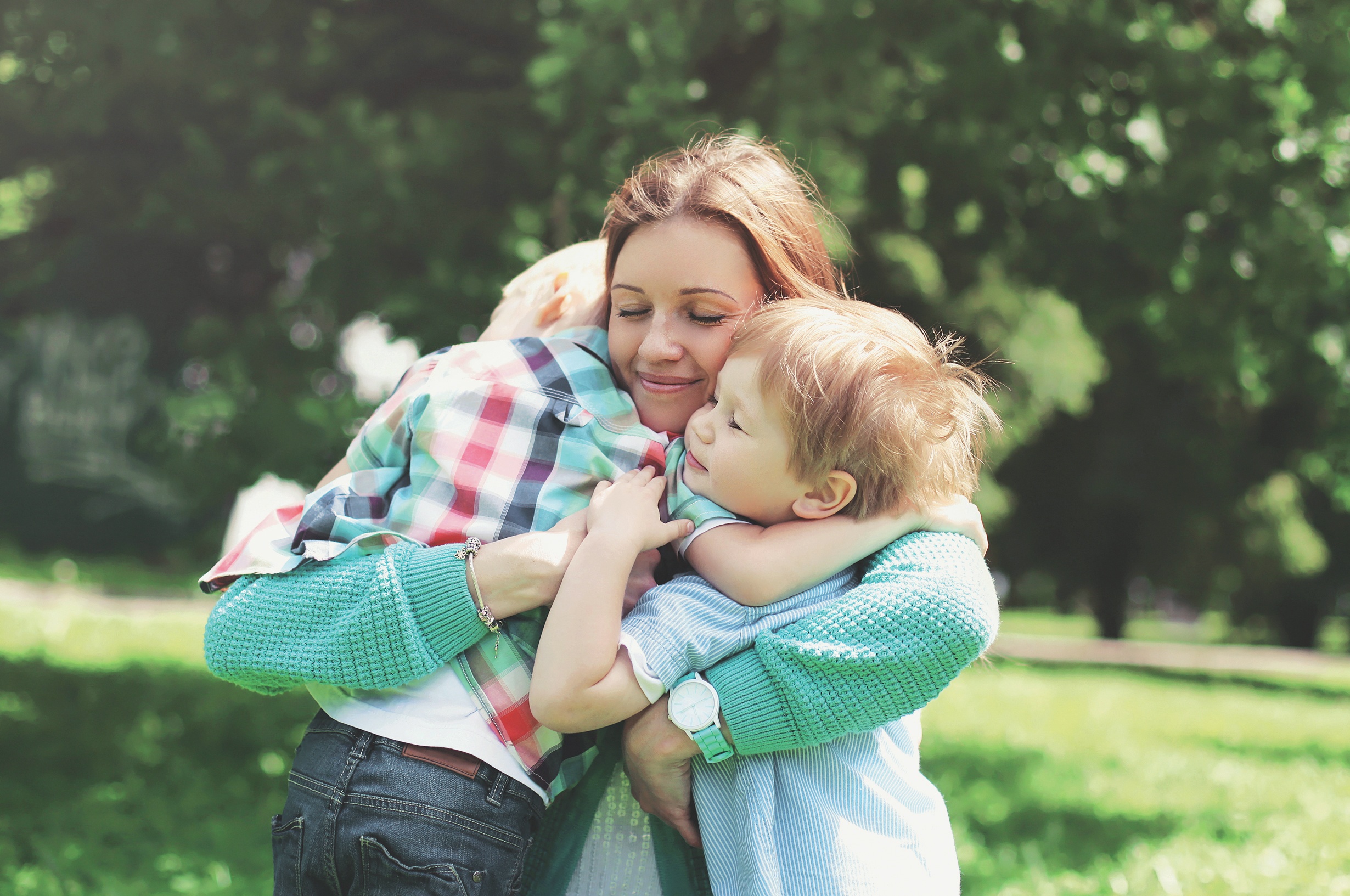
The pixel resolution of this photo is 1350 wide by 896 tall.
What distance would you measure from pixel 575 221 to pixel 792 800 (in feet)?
11.7

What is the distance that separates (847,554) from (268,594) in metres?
0.89

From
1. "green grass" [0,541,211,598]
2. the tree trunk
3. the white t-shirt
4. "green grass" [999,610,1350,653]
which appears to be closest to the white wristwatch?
the white t-shirt

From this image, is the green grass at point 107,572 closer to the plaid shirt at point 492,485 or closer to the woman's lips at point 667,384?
the plaid shirt at point 492,485

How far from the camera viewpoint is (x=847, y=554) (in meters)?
1.75

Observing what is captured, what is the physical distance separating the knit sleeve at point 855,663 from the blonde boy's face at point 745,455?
0.63 ft

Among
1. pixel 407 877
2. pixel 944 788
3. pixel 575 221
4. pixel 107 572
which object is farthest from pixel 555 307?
pixel 107 572

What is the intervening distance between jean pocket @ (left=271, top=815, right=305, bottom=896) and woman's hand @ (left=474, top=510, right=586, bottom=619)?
17.6 inches

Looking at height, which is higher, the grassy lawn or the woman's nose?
the woman's nose

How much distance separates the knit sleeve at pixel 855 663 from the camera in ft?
5.39

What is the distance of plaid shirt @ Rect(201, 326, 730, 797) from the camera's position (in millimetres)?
1765

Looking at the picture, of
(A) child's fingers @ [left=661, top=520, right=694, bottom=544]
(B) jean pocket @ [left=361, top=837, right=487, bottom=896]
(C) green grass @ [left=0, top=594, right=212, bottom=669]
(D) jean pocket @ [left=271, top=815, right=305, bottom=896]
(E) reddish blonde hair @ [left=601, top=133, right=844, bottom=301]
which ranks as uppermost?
(E) reddish blonde hair @ [left=601, top=133, right=844, bottom=301]

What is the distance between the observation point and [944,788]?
6.42m

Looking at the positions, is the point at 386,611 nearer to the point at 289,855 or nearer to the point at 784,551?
the point at 289,855

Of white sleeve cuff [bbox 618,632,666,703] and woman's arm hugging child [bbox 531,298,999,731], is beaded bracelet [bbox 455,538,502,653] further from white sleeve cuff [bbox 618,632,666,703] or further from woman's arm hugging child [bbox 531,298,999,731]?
white sleeve cuff [bbox 618,632,666,703]
